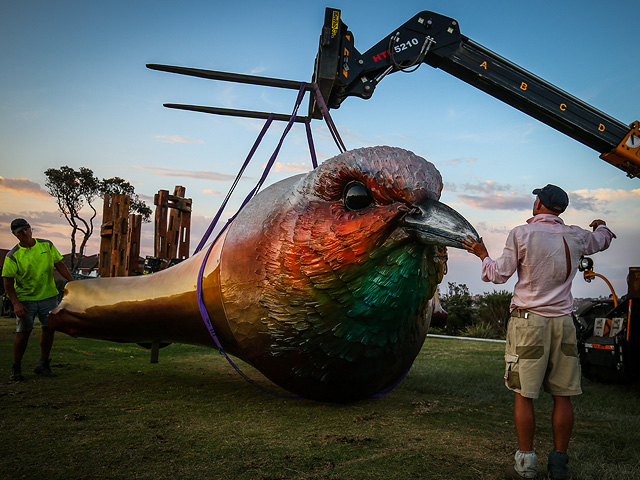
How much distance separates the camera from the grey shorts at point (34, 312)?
4910 mm

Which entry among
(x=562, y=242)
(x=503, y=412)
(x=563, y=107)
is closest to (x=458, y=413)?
(x=503, y=412)

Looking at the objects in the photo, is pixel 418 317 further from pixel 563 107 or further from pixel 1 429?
pixel 563 107

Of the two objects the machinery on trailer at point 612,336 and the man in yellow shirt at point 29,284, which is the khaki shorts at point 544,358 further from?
the man in yellow shirt at point 29,284

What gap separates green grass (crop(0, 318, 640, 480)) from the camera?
252cm

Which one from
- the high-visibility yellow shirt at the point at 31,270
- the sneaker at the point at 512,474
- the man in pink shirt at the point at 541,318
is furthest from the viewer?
the high-visibility yellow shirt at the point at 31,270

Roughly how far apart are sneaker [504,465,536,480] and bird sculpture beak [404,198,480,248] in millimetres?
1190

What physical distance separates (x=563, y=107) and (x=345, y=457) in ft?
19.8

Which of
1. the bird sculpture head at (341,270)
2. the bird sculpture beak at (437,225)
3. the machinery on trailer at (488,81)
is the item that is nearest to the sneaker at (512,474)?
the bird sculpture head at (341,270)

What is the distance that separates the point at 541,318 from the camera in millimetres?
2645

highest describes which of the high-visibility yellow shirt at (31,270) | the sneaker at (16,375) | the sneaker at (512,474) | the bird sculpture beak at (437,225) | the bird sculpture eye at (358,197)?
the bird sculpture eye at (358,197)

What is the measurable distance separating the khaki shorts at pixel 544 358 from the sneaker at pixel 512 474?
381mm

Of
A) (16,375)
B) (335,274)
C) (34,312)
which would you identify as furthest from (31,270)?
(335,274)

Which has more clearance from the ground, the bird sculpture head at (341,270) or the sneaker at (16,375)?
the bird sculpture head at (341,270)

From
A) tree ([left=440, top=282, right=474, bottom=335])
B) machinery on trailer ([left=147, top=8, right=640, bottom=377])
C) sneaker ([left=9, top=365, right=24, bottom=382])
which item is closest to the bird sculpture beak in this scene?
machinery on trailer ([left=147, top=8, right=640, bottom=377])
